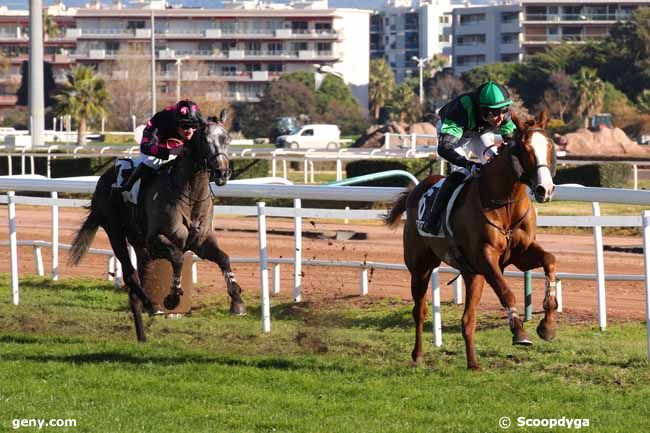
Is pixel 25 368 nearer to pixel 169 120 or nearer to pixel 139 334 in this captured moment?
pixel 139 334

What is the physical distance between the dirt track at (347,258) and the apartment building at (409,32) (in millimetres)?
139354

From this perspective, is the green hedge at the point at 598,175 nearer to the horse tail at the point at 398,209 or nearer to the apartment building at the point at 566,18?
the horse tail at the point at 398,209

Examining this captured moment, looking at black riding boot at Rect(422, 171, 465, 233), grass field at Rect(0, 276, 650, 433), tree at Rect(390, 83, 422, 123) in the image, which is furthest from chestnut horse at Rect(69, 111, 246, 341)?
tree at Rect(390, 83, 422, 123)

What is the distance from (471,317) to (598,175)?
656 inches

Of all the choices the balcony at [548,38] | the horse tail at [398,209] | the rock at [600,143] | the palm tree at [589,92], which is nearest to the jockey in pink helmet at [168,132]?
the horse tail at [398,209]

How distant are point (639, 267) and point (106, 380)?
7.70 meters

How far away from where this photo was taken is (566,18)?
105 meters

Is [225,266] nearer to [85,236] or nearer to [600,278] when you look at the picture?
[85,236]

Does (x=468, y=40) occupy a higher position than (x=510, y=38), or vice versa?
(x=468, y=40)

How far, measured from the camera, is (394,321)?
10.2m

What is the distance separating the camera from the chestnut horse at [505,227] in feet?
24.2

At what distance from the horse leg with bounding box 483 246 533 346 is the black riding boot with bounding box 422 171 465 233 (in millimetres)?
578

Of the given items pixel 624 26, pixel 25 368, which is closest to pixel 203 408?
pixel 25 368

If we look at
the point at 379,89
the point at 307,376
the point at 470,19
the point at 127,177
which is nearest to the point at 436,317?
the point at 307,376
